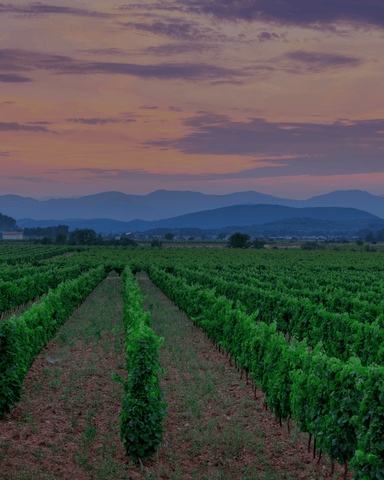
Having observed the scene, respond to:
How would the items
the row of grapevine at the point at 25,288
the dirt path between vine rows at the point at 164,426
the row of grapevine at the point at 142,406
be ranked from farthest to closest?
the row of grapevine at the point at 25,288 < the row of grapevine at the point at 142,406 < the dirt path between vine rows at the point at 164,426

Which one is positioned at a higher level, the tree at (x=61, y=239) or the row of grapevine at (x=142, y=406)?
the tree at (x=61, y=239)

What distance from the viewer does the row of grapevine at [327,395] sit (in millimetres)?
6672

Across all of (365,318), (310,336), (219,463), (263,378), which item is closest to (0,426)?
(219,463)

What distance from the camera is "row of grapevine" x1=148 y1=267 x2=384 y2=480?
21.9 ft

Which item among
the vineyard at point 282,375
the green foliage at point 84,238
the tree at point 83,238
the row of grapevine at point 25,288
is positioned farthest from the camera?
the tree at point 83,238

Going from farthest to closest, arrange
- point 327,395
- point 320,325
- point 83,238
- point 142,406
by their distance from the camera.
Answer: point 83,238
point 320,325
point 142,406
point 327,395

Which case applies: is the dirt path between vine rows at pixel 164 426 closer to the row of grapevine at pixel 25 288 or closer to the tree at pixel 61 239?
the row of grapevine at pixel 25 288

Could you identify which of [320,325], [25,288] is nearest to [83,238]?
[25,288]

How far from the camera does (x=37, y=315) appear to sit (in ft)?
48.0

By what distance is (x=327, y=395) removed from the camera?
7.95m

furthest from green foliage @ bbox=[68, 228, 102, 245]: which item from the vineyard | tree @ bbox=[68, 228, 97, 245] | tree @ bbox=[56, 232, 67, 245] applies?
the vineyard

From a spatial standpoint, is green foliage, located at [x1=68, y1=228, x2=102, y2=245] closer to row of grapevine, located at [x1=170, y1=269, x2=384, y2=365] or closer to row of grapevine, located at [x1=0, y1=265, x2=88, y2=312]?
row of grapevine, located at [x1=0, y1=265, x2=88, y2=312]


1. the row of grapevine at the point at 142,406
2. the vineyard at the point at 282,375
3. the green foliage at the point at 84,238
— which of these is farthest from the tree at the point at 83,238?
the row of grapevine at the point at 142,406

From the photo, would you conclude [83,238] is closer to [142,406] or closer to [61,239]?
[61,239]
